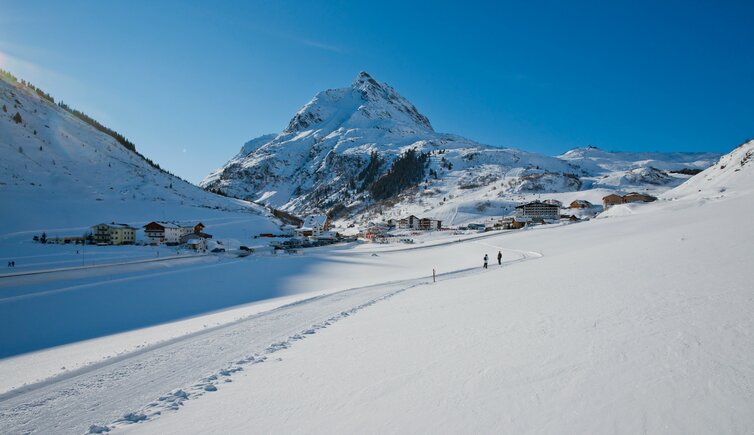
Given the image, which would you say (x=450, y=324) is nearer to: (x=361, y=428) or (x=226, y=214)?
(x=361, y=428)

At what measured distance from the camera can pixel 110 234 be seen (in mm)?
58469

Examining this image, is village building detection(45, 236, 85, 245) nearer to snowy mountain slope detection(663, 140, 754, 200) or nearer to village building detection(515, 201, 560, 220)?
snowy mountain slope detection(663, 140, 754, 200)

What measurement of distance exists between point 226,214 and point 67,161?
135 ft

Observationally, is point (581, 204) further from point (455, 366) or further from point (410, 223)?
point (455, 366)

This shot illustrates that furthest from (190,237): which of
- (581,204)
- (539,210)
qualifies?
(581,204)

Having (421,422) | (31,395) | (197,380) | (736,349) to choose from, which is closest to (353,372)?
(421,422)

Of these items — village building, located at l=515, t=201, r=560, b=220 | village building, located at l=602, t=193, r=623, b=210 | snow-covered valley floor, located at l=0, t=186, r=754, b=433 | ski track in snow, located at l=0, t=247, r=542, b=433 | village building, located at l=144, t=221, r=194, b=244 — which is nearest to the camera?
snow-covered valley floor, located at l=0, t=186, r=754, b=433

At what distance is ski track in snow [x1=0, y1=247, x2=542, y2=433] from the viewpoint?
233 inches

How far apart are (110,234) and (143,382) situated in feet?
213

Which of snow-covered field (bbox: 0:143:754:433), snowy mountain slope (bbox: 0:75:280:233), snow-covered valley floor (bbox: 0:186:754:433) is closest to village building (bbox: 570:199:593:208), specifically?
snowy mountain slope (bbox: 0:75:280:233)

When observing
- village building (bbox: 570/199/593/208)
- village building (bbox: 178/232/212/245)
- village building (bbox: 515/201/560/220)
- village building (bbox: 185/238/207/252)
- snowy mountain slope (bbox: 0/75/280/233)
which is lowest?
village building (bbox: 185/238/207/252)

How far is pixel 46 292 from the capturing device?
2520 centimetres

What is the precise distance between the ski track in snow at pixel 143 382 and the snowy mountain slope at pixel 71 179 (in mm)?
66499

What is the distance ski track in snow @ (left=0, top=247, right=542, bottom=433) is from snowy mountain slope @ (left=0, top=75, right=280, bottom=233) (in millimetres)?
66499
